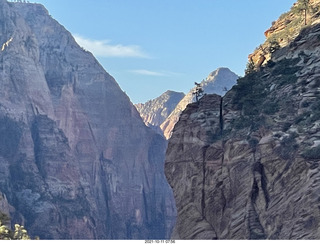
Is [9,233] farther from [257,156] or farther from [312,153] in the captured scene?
[257,156]

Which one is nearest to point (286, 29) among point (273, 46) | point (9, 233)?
point (273, 46)

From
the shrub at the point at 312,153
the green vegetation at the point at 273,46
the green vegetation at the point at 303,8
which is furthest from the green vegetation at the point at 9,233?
the green vegetation at the point at 303,8

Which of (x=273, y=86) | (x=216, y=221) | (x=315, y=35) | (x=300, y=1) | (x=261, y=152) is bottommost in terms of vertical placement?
(x=216, y=221)

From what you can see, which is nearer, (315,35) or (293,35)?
(315,35)

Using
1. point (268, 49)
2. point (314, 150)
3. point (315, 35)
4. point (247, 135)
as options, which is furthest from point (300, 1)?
point (314, 150)

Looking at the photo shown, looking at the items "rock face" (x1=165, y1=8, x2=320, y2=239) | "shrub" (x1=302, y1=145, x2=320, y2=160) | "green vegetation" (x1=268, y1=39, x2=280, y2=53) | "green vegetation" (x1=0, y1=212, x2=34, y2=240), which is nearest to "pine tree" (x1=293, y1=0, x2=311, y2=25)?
"green vegetation" (x1=268, y1=39, x2=280, y2=53)

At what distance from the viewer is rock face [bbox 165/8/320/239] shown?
77.3m

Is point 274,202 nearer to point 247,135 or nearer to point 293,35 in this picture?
point 247,135

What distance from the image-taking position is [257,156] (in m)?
85.2

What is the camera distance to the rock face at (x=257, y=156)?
77.3 meters

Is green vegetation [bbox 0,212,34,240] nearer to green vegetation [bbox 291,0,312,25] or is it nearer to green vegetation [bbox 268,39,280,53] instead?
green vegetation [bbox 268,39,280,53]

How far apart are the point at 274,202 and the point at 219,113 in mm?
23173

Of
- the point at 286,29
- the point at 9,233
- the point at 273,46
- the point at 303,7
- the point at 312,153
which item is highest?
the point at 303,7

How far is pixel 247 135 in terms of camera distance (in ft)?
294
